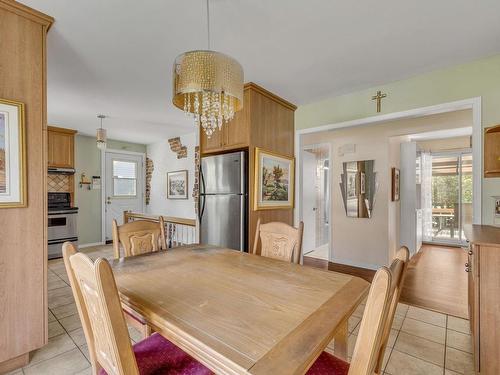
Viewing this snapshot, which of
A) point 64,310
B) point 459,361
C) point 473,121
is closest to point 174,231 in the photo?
point 64,310

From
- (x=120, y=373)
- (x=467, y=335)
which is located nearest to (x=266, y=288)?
(x=120, y=373)

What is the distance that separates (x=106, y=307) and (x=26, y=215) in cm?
152

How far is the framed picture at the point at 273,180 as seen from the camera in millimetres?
2949

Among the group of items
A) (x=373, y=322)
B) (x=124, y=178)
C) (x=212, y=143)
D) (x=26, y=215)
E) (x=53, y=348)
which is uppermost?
(x=212, y=143)

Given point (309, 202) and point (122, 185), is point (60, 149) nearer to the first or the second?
point (122, 185)

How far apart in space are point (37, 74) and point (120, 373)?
203 centimetres

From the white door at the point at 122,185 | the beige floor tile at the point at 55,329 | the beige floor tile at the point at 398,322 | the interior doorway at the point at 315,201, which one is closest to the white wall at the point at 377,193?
the interior doorway at the point at 315,201

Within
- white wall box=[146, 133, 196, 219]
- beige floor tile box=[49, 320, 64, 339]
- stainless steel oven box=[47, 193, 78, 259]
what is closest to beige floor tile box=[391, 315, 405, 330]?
beige floor tile box=[49, 320, 64, 339]

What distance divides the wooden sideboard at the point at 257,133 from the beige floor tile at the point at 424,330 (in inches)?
64.4

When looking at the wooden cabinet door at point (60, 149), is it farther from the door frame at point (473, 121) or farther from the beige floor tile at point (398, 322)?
the beige floor tile at point (398, 322)

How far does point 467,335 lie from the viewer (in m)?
2.11

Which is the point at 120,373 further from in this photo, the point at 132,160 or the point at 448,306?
the point at 132,160

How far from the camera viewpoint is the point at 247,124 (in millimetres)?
2883

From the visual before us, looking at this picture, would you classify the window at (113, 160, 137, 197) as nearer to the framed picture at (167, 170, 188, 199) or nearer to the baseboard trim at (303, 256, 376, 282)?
the framed picture at (167, 170, 188, 199)
